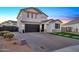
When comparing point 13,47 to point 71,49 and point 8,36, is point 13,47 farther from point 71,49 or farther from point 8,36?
point 71,49

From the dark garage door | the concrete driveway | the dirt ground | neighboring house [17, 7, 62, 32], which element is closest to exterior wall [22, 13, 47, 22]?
neighboring house [17, 7, 62, 32]

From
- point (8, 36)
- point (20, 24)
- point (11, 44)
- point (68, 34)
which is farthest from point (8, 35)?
point (68, 34)

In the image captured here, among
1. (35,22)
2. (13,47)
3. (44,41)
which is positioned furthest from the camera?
(35,22)

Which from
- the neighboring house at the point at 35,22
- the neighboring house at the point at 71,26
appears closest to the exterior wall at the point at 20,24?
the neighboring house at the point at 35,22

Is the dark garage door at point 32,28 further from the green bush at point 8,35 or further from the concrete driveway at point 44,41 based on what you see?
the green bush at point 8,35

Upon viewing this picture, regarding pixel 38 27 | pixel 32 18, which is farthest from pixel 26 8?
pixel 38 27

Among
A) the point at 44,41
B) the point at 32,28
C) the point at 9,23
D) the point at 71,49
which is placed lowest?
the point at 71,49

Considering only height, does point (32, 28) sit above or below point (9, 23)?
below

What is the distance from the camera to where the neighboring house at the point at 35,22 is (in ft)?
9.96

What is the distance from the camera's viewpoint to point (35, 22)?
3096 millimetres

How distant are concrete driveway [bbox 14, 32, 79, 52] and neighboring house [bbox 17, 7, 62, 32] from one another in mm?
122

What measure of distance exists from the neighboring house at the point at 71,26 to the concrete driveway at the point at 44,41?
0.62ft

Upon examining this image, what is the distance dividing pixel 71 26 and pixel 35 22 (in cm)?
70
